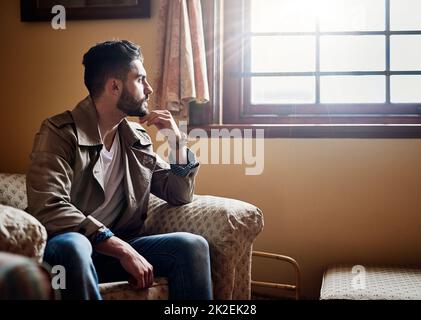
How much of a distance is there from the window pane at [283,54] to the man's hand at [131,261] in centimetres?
144

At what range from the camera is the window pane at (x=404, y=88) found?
267 cm

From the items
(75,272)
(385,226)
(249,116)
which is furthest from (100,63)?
(385,226)

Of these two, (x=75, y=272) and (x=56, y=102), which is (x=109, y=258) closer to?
(x=75, y=272)

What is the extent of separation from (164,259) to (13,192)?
33.2 inches

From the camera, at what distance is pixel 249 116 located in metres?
2.73

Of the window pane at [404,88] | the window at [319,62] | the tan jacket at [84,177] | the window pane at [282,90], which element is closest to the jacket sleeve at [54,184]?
the tan jacket at [84,177]

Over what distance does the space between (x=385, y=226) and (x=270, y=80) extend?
853 millimetres

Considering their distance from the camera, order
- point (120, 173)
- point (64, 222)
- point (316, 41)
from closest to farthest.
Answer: point (64, 222) < point (120, 173) < point (316, 41)

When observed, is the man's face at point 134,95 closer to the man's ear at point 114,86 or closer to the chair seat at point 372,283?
the man's ear at point 114,86

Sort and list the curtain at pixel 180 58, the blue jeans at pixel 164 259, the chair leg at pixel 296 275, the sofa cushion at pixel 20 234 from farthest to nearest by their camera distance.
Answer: the curtain at pixel 180 58
the chair leg at pixel 296 275
the blue jeans at pixel 164 259
the sofa cushion at pixel 20 234

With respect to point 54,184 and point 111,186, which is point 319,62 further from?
point 54,184

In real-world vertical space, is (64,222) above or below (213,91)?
below

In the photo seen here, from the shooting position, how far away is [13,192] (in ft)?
7.29
